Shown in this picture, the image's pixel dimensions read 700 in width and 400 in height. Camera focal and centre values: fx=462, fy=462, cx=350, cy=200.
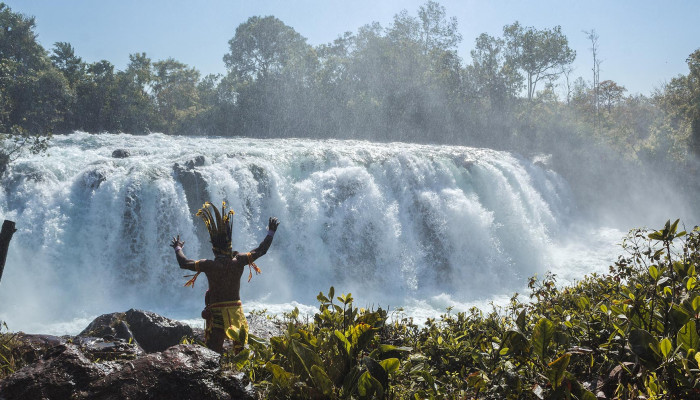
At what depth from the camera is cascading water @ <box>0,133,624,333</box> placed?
11.7 meters

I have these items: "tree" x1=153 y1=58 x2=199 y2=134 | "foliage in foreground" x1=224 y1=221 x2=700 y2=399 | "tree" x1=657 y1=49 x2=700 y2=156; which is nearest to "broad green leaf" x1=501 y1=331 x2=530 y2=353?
"foliage in foreground" x1=224 y1=221 x2=700 y2=399

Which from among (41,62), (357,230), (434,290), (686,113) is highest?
(41,62)

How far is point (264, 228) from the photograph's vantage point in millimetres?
14125

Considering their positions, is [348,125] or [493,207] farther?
[348,125]

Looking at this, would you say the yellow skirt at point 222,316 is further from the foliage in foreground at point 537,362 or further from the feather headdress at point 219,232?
the foliage in foreground at point 537,362

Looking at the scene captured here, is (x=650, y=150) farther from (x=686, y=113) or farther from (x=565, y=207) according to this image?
(x=565, y=207)

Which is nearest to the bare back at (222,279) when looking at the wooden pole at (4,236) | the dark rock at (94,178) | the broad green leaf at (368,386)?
the wooden pole at (4,236)

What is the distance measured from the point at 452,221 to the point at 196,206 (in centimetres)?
847

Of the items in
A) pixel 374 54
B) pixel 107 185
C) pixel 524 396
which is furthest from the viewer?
pixel 374 54

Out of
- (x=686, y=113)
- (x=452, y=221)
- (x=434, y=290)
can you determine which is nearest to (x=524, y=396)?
(x=434, y=290)

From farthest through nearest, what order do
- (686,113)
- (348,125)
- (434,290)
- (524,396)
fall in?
(348,125), (686,113), (434,290), (524,396)

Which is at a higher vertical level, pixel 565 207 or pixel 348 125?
pixel 348 125

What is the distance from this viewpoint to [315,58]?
121 ft

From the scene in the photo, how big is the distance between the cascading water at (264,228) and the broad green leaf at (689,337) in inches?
444
